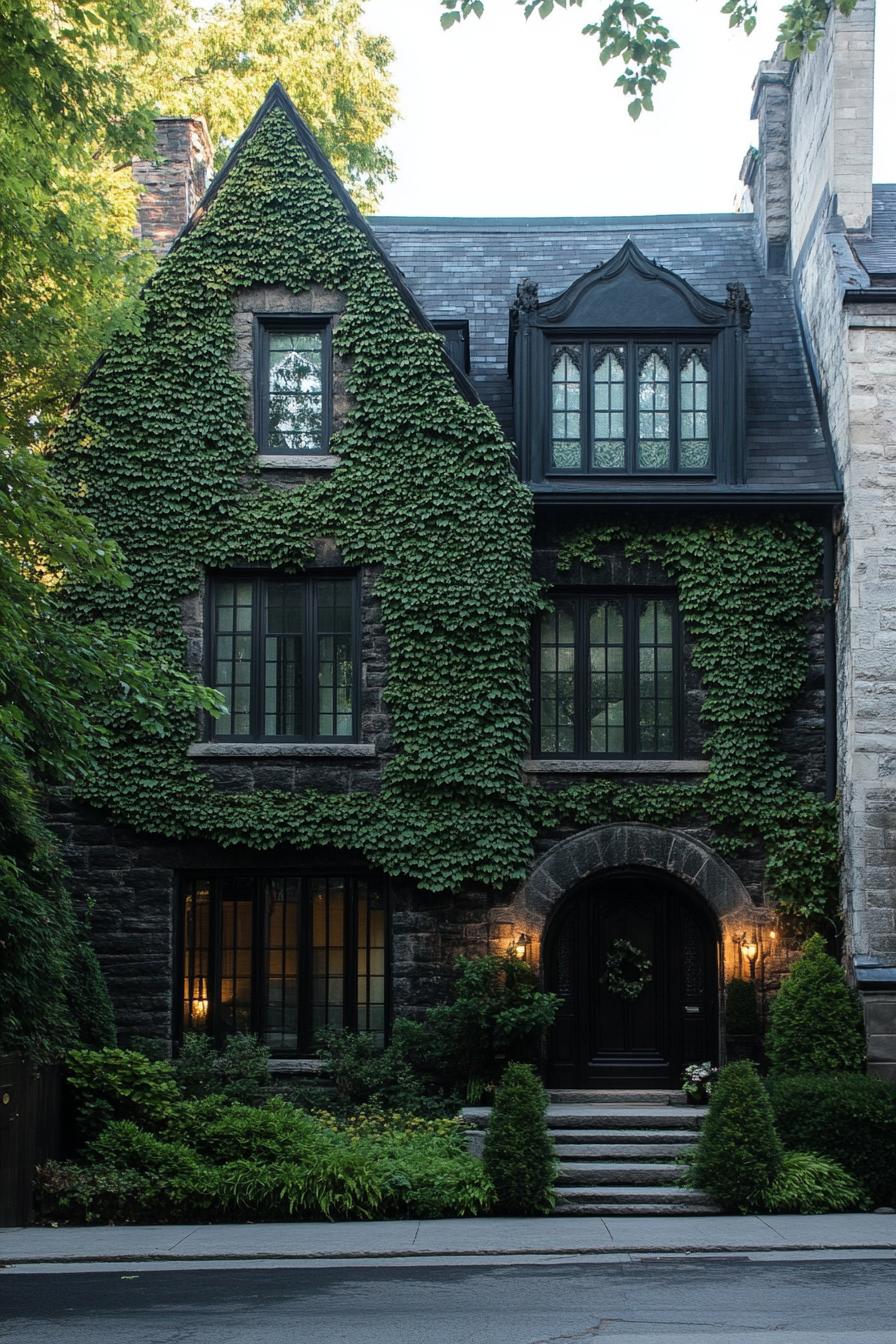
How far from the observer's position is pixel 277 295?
59.5 feet

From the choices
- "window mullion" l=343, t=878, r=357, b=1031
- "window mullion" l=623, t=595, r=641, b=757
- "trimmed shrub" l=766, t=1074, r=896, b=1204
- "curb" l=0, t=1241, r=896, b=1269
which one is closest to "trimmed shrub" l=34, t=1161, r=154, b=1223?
"curb" l=0, t=1241, r=896, b=1269

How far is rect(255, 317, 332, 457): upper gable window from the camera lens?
18.0 meters

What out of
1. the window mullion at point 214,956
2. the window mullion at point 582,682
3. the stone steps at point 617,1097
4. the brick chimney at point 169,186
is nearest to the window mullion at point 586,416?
the window mullion at point 582,682

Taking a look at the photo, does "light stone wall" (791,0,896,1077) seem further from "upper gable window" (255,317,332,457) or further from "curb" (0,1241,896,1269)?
"upper gable window" (255,317,332,457)

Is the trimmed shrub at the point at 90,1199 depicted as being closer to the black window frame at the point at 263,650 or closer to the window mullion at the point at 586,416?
the black window frame at the point at 263,650

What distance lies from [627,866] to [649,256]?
28.5 ft

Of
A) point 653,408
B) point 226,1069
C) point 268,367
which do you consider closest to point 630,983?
point 226,1069

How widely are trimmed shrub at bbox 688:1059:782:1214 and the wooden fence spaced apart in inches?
233

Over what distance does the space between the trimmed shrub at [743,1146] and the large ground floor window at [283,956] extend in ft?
15.9

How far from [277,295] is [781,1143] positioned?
10.8 metres

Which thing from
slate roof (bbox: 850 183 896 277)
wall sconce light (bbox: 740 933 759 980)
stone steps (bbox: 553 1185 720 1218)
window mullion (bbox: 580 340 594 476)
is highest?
slate roof (bbox: 850 183 896 277)

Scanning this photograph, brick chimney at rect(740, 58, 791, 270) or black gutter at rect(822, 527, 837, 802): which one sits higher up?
brick chimney at rect(740, 58, 791, 270)

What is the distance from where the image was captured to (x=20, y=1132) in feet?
43.3

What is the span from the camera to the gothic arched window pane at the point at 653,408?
58.7 feet
